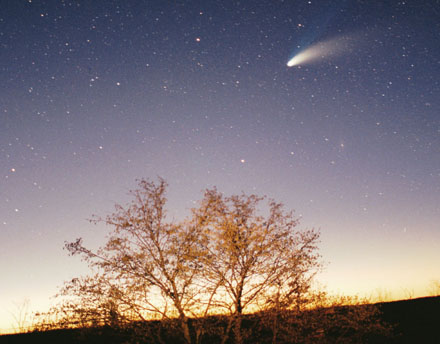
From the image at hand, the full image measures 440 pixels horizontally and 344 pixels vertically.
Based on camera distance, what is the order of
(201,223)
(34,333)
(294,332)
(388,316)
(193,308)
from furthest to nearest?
(388,316), (34,333), (201,223), (193,308), (294,332)

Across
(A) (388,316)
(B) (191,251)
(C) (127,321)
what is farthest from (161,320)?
(A) (388,316)

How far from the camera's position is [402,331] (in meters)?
24.5

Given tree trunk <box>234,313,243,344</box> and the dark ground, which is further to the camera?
the dark ground

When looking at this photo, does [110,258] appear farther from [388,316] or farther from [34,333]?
[388,316]

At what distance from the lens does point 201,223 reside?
521 inches

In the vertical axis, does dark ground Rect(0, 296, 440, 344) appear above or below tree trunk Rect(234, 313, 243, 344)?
below

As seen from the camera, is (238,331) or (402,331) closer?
(238,331)

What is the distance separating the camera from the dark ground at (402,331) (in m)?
13.6

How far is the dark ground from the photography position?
13.6 metres

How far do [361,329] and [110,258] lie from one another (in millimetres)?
11360

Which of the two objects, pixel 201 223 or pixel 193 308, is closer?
pixel 193 308

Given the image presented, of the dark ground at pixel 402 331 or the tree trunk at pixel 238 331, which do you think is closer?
the tree trunk at pixel 238 331

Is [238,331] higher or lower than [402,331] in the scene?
higher

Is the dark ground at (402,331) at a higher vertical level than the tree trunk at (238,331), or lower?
lower
